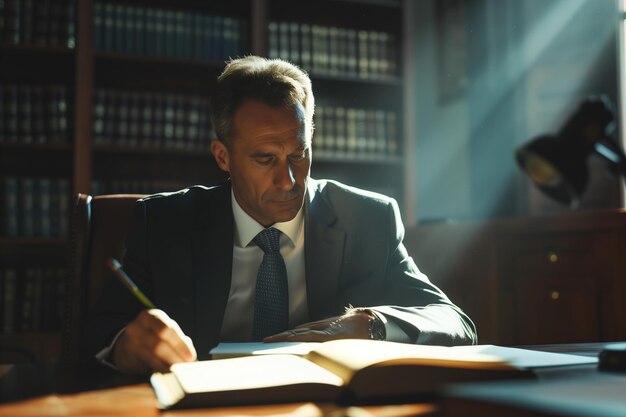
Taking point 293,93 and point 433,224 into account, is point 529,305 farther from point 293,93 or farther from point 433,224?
point 293,93

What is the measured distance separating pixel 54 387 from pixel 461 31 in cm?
325

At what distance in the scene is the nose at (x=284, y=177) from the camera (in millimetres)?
1519

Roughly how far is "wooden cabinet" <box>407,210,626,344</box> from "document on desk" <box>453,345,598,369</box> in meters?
1.41

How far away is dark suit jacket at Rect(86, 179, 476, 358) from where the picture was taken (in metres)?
1.45

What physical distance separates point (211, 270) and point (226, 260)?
0.13 ft

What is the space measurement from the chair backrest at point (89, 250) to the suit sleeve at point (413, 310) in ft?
2.16

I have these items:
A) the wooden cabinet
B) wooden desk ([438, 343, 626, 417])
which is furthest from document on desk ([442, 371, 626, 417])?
the wooden cabinet

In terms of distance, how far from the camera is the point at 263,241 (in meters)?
1.55

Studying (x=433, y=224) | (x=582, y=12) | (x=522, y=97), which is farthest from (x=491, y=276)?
(x=582, y=12)

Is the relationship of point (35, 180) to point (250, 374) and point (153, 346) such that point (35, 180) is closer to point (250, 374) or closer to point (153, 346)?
point (153, 346)

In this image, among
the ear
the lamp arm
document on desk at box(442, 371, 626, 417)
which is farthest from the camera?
the ear

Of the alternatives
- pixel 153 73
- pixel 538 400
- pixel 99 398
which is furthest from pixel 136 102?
pixel 538 400

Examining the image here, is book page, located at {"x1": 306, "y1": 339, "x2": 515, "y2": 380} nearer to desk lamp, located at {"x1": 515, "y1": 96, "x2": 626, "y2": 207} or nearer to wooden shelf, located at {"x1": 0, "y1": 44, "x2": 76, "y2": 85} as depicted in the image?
desk lamp, located at {"x1": 515, "y1": 96, "x2": 626, "y2": 207}

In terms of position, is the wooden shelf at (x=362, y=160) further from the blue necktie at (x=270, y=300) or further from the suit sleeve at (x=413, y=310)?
the blue necktie at (x=270, y=300)
